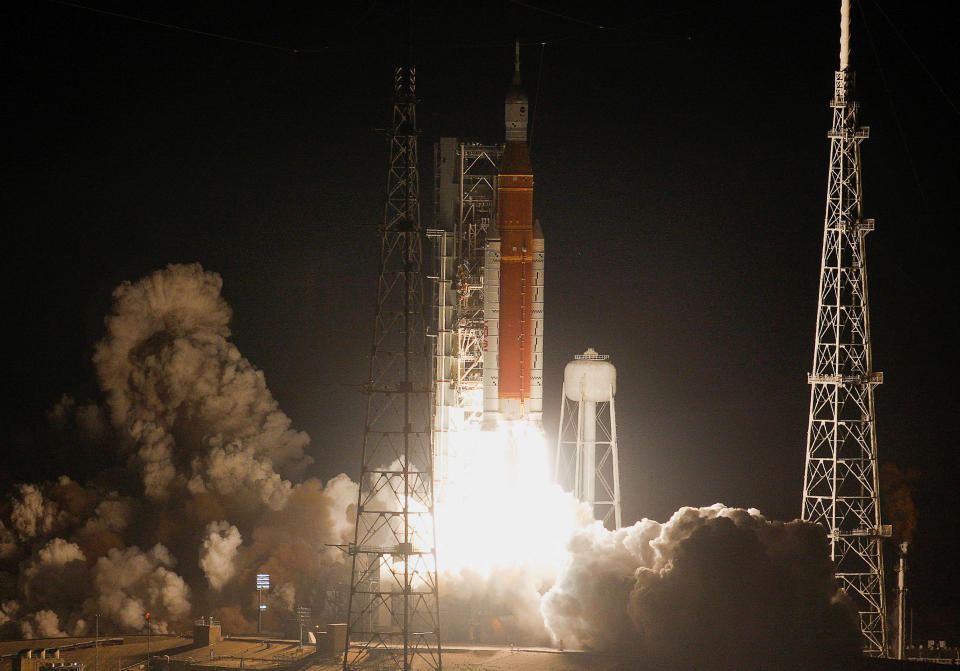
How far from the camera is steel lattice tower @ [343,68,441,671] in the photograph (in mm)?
34594

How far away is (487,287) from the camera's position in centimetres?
3978

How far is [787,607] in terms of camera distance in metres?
34.9

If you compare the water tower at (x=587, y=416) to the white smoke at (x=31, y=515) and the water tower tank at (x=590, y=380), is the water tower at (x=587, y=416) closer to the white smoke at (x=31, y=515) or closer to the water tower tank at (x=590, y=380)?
the water tower tank at (x=590, y=380)

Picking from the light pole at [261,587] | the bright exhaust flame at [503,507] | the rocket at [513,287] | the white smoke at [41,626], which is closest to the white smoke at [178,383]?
the light pole at [261,587]

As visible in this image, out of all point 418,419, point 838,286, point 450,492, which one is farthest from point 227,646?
point 838,286

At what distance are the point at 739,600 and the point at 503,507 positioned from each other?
7563 millimetres

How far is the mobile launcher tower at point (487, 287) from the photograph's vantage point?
3950cm

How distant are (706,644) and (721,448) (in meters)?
17.3

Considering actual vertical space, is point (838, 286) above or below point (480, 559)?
above

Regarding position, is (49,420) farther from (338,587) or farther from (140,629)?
(338,587)

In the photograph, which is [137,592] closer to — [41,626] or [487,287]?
[41,626]

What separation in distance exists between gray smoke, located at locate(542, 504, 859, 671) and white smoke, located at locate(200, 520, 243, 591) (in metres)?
13.7

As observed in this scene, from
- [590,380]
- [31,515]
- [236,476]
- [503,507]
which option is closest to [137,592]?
[31,515]

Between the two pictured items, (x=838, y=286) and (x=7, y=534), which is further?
(x=7, y=534)
